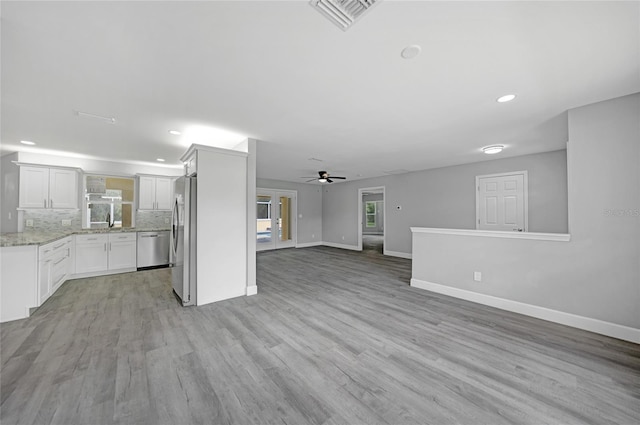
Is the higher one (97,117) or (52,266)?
(97,117)

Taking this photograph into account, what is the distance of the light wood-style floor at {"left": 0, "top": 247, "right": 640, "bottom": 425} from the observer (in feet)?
5.12

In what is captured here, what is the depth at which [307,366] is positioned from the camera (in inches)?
80.1

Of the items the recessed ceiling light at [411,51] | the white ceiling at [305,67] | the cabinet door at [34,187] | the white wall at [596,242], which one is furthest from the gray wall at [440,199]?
the cabinet door at [34,187]

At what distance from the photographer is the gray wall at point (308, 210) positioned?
29.8ft

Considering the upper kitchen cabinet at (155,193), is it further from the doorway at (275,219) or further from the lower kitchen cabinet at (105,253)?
the doorway at (275,219)

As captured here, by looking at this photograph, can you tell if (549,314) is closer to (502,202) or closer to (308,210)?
(502,202)

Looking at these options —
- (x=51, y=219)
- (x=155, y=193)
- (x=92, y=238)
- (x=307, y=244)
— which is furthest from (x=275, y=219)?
(x=51, y=219)

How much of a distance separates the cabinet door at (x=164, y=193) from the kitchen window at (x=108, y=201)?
1.74 ft

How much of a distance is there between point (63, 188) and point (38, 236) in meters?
1.60

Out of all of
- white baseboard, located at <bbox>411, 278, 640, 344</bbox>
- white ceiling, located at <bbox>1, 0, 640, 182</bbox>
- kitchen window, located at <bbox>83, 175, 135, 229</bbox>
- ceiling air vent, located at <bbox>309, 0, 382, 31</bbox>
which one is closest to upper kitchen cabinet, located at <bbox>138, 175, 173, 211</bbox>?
kitchen window, located at <bbox>83, 175, 135, 229</bbox>

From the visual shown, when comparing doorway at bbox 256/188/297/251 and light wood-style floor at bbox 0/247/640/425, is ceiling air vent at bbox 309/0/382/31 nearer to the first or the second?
light wood-style floor at bbox 0/247/640/425

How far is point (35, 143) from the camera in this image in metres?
4.13

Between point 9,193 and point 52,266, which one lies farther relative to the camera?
point 9,193

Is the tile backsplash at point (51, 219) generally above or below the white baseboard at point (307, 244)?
above
